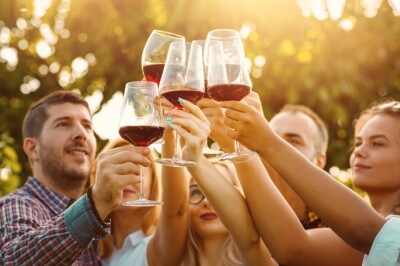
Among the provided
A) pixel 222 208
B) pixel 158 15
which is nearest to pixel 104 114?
pixel 158 15

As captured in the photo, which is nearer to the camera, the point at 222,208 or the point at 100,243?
the point at 222,208

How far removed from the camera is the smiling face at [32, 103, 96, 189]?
5348 millimetres

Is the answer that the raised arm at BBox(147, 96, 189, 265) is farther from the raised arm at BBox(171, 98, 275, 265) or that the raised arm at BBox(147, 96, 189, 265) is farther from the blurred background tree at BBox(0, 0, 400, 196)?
the blurred background tree at BBox(0, 0, 400, 196)

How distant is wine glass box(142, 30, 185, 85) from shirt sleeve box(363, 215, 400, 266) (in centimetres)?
134

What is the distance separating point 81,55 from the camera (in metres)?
9.09

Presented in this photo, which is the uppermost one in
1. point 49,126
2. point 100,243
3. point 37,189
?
point 49,126

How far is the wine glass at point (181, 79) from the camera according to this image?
3275mm

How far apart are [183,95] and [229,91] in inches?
8.5

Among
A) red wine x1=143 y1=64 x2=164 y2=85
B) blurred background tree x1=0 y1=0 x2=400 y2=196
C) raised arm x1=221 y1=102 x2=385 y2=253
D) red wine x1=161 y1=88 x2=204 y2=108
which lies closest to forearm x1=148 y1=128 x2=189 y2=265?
red wine x1=143 y1=64 x2=164 y2=85

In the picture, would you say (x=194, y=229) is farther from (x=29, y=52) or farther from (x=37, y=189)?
(x=29, y=52)

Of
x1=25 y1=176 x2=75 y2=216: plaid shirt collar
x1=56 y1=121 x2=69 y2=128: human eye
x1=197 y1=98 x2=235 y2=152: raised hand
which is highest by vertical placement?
x1=197 y1=98 x2=235 y2=152: raised hand

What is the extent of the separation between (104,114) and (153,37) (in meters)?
5.25

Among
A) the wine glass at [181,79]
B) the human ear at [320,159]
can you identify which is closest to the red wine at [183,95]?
the wine glass at [181,79]

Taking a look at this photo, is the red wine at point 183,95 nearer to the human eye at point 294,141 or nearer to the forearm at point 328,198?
the forearm at point 328,198
